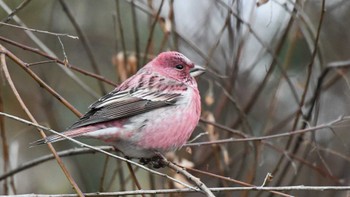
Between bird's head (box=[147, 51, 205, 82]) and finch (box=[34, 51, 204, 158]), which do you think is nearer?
finch (box=[34, 51, 204, 158])

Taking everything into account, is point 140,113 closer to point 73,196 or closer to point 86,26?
point 73,196

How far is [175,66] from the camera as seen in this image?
17.1 feet

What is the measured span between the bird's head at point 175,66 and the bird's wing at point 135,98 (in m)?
0.07

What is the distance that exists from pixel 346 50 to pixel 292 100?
2.77 feet

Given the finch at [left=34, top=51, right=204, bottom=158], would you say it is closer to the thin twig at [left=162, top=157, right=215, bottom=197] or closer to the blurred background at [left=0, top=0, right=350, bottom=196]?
the thin twig at [left=162, top=157, right=215, bottom=197]

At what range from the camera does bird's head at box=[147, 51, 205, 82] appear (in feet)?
16.9

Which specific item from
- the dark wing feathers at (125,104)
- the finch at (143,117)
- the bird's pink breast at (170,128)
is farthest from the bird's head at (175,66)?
the bird's pink breast at (170,128)

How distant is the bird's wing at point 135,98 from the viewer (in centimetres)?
450

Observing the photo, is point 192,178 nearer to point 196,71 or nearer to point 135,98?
point 135,98

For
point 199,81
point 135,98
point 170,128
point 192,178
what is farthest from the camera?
point 199,81

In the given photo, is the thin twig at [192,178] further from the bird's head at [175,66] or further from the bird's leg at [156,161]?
the bird's head at [175,66]

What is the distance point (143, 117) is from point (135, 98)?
0.67 ft

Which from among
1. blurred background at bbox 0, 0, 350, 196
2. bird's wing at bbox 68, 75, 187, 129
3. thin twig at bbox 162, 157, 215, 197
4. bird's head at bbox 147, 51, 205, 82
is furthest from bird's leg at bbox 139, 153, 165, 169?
blurred background at bbox 0, 0, 350, 196

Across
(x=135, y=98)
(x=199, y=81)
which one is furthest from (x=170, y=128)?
(x=199, y=81)
